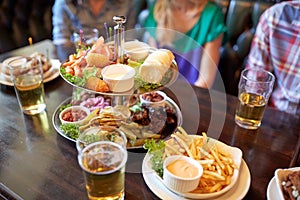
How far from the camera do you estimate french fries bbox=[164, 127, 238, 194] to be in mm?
838

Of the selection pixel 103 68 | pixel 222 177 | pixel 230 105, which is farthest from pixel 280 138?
pixel 103 68

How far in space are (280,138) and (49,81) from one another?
0.96 m

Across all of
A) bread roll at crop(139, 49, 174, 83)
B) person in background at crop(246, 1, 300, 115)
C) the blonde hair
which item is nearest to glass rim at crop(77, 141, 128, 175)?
bread roll at crop(139, 49, 174, 83)

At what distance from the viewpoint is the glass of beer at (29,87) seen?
3.85 ft

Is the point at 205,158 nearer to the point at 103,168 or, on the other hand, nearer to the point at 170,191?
the point at 170,191

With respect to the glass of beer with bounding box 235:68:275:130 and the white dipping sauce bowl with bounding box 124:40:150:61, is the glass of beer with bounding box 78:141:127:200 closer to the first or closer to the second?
the white dipping sauce bowl with bounding box 124:40:150:61

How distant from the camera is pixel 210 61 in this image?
1.83 m

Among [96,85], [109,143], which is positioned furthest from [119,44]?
[109,143]

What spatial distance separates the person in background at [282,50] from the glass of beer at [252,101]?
0.41 m

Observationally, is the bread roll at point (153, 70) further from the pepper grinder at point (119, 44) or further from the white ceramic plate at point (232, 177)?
the white ceramic plate at point (232, 177)

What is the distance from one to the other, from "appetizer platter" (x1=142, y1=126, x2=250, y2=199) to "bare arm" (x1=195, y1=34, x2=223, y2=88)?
2.68 feet

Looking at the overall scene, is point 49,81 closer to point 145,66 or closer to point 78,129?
point 78,129

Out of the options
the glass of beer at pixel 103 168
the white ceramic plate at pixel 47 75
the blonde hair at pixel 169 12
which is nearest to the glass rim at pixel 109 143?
the glass of beer at pixel 103 168

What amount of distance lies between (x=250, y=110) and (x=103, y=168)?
0.61 metres
